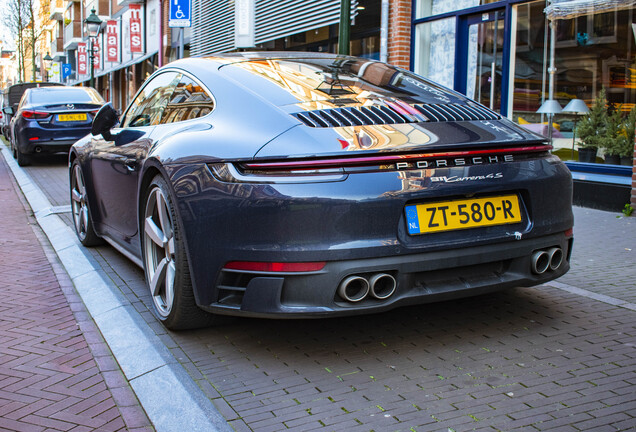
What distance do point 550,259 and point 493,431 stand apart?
3.74 feet

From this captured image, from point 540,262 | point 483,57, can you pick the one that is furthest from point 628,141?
point 540,262

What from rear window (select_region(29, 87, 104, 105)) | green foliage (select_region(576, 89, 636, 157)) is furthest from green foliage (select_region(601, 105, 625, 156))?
rear window (select_region(29, 87, 104, 105))

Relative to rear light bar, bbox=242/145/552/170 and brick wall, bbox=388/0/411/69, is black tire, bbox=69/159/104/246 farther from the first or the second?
brick wall, bbox=388/0/411/69

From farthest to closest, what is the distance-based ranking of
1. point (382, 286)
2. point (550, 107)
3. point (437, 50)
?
point (437, 50), point (550, 107), point (382, 286)

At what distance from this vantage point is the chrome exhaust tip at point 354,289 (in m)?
2.95

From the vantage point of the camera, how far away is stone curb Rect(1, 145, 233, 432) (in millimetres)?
2688

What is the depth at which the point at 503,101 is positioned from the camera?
10055mm

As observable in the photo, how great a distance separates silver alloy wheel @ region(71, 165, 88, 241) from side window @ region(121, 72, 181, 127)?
104 cm

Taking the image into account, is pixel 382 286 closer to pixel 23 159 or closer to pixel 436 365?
pixel 436 365

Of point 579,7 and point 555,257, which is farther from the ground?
point 579,7

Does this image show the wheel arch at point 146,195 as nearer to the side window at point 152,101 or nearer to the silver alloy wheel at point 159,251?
Answer: the silver alloy wheel at point 159,251

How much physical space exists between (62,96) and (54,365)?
1210 cm

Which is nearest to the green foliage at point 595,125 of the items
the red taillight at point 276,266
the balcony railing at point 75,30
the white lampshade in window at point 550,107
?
the white lampshade in window at point 550,107

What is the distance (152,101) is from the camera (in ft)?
15.0
